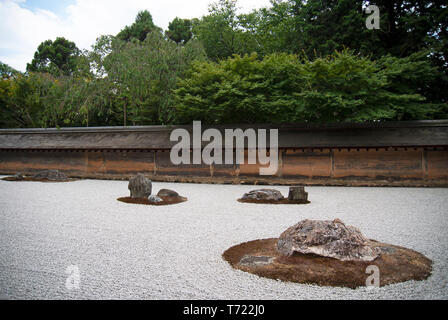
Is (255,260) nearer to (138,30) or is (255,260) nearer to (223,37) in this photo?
(223,37)

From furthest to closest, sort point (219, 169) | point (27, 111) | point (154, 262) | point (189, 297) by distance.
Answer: point (27, 111)
point (219, 169)
point (154, 262)
point (189, 297)

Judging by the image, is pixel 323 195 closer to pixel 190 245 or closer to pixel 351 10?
pixel 190 245

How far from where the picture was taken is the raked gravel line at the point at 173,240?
2.98 meters

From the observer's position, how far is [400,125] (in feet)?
42.8

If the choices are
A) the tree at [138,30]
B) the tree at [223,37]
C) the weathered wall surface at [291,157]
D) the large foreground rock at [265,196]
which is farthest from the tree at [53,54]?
the large foreground rock at [265,196]

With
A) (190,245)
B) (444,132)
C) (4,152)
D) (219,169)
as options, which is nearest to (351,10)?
(444,132)

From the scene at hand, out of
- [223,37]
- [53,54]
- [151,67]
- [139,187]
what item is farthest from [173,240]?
[53,54]

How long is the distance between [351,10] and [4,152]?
22.4 metres

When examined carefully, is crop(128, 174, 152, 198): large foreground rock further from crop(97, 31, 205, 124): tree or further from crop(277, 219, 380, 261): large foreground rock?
crop(97, 31, 205, 124): tree

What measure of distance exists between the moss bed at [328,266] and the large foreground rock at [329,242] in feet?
0.25

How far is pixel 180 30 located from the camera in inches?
1412

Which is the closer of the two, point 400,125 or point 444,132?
point 444,132

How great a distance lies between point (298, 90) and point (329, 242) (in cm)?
1260

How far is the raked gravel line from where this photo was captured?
2.98 meters
